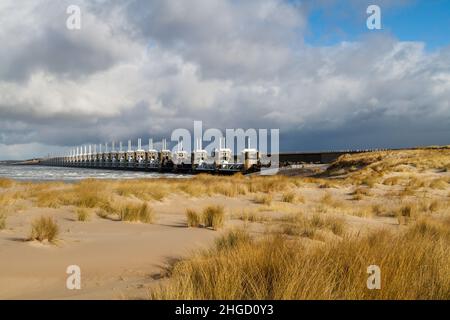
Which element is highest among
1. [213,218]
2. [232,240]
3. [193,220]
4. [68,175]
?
[232,240]

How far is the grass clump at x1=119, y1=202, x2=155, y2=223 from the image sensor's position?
9.44m

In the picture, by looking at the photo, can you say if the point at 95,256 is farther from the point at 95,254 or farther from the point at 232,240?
the point at 232,240

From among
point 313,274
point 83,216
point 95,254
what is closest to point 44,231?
point 95,254

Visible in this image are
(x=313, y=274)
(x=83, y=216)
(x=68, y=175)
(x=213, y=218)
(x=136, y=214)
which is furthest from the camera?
(x=68, y=175)

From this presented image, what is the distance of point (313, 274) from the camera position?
3.36m

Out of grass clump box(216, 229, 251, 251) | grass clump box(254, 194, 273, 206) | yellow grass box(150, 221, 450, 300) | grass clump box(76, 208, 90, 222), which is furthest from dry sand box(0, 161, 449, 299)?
grass clump box(254, 194, 273, 206)

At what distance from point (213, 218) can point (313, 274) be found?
5187 millimetres

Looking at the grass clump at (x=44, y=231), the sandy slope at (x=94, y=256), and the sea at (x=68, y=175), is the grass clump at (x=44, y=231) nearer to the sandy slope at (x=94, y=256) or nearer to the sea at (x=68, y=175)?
the sandy slope at (x=94, y=256)

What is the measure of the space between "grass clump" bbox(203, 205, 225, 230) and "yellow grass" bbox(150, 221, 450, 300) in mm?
3815

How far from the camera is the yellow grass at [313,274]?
10.8ft

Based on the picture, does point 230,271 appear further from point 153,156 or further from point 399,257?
point 153,156
